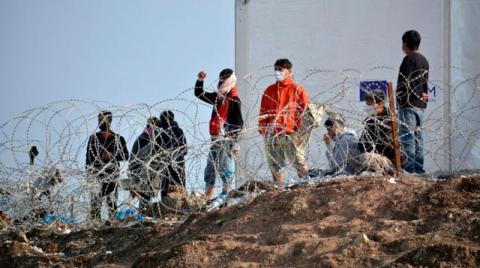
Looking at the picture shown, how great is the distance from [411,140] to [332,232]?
2.54 m

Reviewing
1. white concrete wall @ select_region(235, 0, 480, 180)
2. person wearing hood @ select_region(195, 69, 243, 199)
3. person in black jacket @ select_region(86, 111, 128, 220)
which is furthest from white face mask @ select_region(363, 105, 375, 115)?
person in black jacket @ select_region(86, 111, 128, 220)

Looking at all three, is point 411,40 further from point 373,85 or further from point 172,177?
point 172,177

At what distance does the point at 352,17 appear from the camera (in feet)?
36.1

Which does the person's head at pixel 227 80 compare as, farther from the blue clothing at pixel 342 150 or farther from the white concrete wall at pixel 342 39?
the blue clothing at pixel 342 150

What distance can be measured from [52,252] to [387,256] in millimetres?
3667

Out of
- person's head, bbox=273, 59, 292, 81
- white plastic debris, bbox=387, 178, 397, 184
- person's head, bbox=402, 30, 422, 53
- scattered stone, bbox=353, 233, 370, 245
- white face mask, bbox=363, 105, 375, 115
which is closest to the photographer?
scattered stone, bbox=353, 233, 370, 245

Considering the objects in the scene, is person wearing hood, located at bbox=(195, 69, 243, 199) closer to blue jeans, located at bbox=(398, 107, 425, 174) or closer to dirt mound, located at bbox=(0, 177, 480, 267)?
dirt mound, located at bbox=(0, 177, 480, 267)

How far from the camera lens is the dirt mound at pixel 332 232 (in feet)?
17.5

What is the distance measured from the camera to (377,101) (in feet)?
A: 27.4

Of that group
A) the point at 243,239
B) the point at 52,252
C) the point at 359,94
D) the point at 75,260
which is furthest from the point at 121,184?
the point at 359,94

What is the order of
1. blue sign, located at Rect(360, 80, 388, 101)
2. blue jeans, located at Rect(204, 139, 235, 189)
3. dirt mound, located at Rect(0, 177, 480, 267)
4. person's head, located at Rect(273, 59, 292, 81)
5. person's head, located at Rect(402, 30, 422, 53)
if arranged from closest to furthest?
dirt mound, located at Rect(0, 177, 480, 267), blue jeans, located at Rect(204, 139, 235, 189), person's head, located at Rect(402, 30, 422, 53), person's head, located at Rect(273, 59, 292, 81), blue sign, located at Rect(360, 80, 388, 101)

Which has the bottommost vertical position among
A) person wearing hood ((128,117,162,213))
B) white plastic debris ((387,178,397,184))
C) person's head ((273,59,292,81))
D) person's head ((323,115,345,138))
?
person wearing hood ((128,117,162,213))

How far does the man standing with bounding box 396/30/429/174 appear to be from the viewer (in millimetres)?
8250

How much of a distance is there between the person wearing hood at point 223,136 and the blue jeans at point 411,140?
138cm
